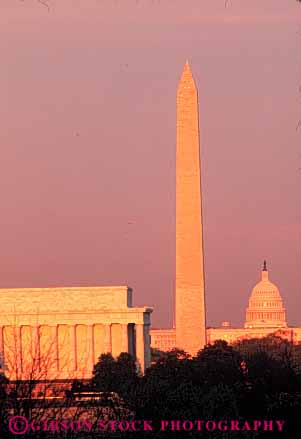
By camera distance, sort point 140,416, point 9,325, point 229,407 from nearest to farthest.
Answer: point 140,416 → point 229,407 → point 9,325

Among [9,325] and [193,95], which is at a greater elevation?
[193,95]

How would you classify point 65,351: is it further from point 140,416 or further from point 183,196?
point 140,416

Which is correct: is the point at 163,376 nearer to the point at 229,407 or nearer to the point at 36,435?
the point at 229,407

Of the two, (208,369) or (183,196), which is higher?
(183,196)

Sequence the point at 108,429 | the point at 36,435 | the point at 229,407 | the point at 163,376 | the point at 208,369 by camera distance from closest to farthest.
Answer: the point at 36,435 < the point at 108,429 < the point at 229,407 < the point at 163,376 < the point at 208,369

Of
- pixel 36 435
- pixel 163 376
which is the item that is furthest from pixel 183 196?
pixel 36 435

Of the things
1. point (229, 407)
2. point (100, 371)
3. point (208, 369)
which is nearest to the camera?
point (229, 407)

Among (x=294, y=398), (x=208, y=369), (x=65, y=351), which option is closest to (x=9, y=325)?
(x=65, y=351)

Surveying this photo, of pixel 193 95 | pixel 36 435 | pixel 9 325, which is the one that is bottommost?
pixel 36 435

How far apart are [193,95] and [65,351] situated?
54763mm

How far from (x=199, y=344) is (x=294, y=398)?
81.5 meters

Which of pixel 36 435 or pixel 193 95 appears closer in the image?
pixel 36 435

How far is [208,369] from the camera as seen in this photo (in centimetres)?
12712

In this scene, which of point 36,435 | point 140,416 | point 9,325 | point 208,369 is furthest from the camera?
point 9,325
